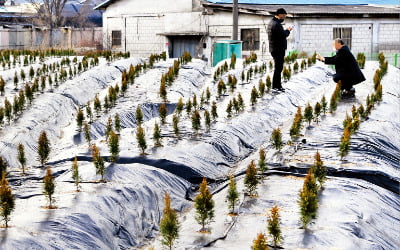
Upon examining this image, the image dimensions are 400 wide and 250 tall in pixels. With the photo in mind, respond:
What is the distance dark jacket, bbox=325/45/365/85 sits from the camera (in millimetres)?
11109

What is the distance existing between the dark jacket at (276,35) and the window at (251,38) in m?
17.3

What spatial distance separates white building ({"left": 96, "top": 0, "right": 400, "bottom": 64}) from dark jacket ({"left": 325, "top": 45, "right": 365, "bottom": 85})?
15.1m

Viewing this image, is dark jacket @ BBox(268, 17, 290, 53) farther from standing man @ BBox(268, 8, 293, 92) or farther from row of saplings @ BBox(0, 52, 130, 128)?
row of saplings @ BBox(0, 52, 130, 128)

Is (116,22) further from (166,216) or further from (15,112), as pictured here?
(166,216)

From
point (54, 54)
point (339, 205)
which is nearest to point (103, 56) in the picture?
point (54, 54)

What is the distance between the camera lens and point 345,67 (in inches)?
441

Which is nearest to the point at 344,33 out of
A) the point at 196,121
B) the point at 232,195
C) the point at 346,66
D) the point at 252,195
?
the point at 346,66

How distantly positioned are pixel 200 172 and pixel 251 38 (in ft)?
71.2

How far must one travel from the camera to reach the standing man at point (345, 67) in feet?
36.4

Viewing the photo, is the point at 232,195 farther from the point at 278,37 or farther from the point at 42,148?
the point at 278,37

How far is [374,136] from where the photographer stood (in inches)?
320

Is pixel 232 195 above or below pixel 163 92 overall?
below

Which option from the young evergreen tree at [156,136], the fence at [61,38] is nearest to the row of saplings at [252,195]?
the young evergreen tree at [156,136]

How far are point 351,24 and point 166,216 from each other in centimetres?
2406
